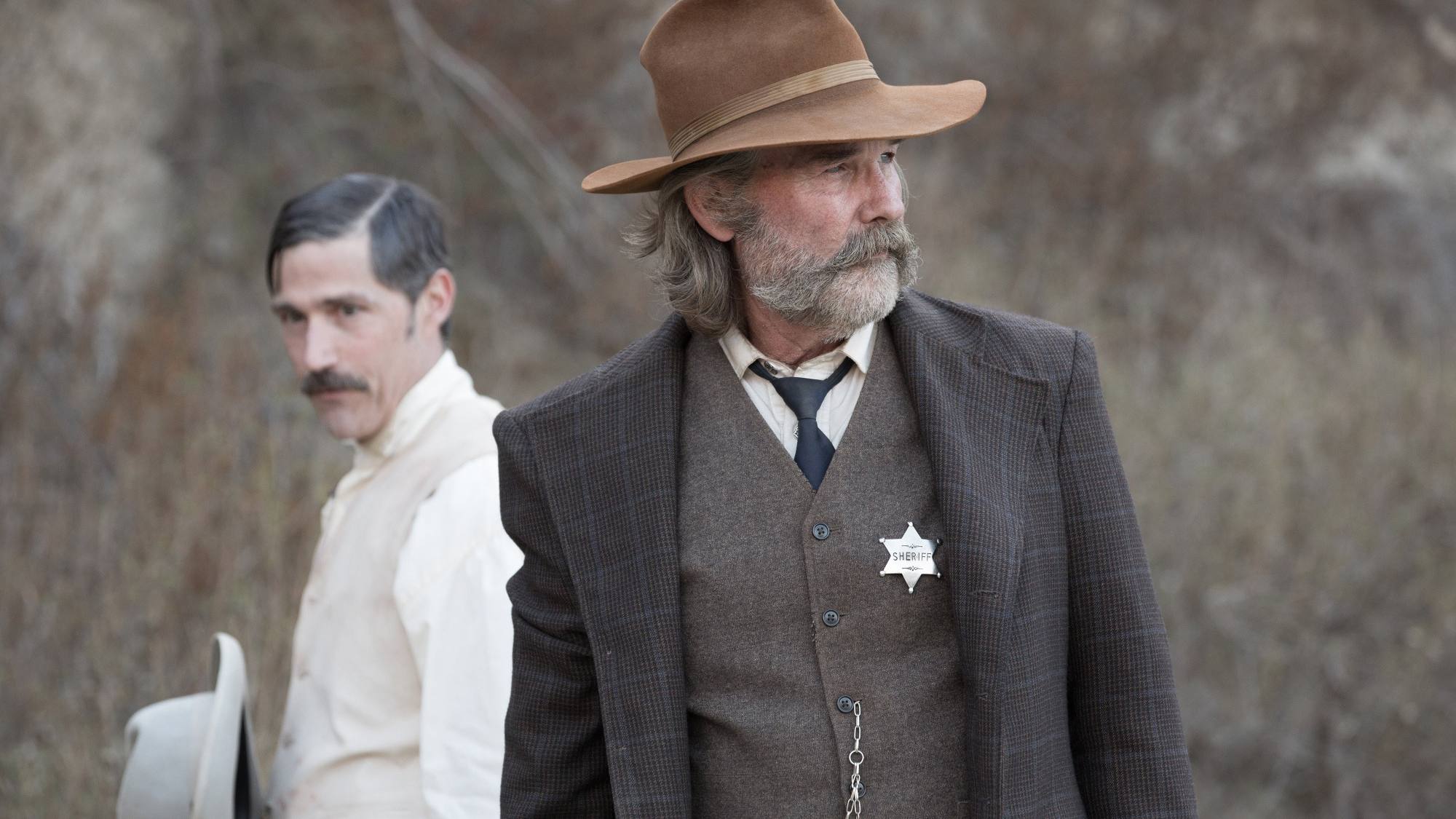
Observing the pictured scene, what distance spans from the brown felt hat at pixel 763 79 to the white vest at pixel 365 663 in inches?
33.9

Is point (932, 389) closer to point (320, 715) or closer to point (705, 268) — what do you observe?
point (705, 268)

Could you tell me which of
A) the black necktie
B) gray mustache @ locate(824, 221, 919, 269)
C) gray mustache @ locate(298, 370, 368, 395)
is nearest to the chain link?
the black necktie

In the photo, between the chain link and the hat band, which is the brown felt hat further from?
the chain link

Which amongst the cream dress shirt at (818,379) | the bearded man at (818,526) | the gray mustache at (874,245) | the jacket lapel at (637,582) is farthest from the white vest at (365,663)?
the gray mustache at (874,245)

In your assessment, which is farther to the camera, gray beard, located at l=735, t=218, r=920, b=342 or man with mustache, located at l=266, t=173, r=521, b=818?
man with mustache, located at l=266, t=173, r=521, b=818

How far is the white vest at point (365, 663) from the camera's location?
261cm

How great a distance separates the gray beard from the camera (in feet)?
6.95

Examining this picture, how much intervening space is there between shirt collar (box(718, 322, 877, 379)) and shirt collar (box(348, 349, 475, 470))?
87 cm

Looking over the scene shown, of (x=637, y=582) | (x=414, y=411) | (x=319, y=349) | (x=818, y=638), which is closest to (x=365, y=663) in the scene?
(x=414, y=411)

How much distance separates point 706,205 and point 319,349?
1.06 meters

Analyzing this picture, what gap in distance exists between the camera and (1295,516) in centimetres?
680

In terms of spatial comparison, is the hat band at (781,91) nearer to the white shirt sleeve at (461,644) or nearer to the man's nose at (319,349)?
the white shirt sleeve at (461,644)

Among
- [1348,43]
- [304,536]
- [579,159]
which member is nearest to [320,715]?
[304,536]

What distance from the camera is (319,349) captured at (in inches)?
115
